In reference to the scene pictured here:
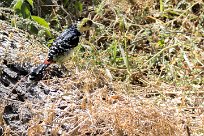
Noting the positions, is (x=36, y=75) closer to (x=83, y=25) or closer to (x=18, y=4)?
(x=83, y=25)

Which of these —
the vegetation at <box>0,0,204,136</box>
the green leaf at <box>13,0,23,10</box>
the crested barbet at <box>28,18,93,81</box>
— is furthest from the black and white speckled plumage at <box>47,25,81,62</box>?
the green leaf at <box>13,0,23,10</box>

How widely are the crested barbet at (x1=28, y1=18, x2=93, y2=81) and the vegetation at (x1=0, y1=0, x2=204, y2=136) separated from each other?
0.11 meters

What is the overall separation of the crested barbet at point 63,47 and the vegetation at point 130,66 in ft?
0.35

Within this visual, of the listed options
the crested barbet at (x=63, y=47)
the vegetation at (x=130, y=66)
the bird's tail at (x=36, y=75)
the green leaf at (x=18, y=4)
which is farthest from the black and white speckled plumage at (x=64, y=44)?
the green leaf at (x=18, y=4)

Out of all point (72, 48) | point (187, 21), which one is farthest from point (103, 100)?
point (187, 21)

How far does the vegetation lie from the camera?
3.03 meters

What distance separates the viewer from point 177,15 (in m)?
5.30

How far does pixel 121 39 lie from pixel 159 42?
0.38 metres

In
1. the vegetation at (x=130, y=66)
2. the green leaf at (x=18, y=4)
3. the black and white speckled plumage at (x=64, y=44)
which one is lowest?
the vegetation at (x=130, y=66)

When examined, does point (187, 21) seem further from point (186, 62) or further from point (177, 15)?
point (186, 62)

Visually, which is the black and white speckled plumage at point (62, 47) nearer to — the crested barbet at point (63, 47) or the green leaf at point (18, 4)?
the crested barbet at point (63, 47)

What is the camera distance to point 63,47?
378 cm

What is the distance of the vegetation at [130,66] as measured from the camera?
9.93ft

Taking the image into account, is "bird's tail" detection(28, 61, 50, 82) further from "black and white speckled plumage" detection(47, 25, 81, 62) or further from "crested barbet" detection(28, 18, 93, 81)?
"black and white speckled plumage" detection(47, 25, 81, 62)
